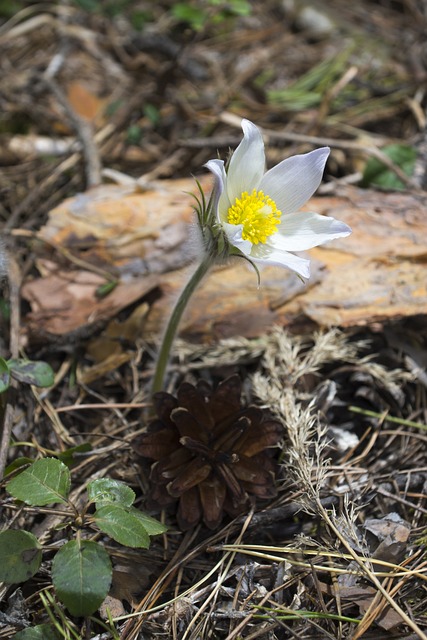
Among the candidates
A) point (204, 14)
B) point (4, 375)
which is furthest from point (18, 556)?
point (204, 14)

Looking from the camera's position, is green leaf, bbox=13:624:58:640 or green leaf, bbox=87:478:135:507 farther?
green leaf, bbox=87:478:135:507

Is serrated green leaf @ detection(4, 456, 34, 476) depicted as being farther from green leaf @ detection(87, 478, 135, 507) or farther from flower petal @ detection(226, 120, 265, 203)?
flower petal @ detection(226, 120, 265, 203)

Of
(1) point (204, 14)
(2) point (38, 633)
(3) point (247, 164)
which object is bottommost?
(2) point (38, 633)

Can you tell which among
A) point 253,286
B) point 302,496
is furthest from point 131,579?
point 253,286

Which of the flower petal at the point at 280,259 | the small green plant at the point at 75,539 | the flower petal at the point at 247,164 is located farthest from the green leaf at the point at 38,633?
the flower petal at the point at 247,164

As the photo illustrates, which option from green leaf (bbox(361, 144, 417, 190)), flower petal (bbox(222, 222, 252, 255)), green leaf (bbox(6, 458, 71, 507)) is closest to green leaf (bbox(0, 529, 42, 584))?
green leaf (bbox(6, 458, 71, 507))

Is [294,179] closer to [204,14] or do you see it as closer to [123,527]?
[123,527]
